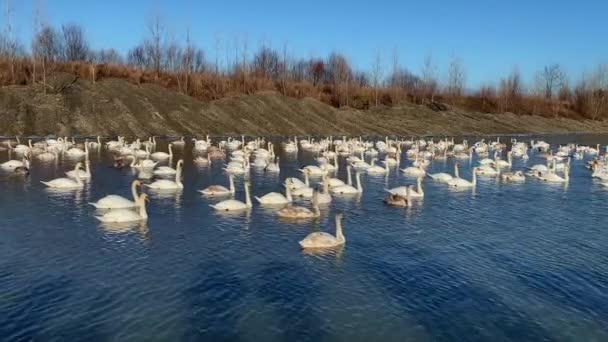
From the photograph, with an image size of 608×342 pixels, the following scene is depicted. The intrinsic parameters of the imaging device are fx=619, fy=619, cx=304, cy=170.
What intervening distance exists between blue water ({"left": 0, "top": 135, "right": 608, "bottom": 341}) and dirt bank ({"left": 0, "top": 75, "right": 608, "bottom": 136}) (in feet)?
131

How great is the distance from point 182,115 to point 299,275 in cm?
5969

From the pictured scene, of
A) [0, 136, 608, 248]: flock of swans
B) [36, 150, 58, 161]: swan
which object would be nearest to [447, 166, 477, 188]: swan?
[0, 136, 608, 248]: flock of swans

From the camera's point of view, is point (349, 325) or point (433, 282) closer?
point (349, 325)

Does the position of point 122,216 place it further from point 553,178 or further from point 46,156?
point 553,178

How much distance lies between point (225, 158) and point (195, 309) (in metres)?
32.1

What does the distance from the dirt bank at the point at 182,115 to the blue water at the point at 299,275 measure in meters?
39.9

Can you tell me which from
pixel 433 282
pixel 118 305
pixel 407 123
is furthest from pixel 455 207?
pixel 407 123

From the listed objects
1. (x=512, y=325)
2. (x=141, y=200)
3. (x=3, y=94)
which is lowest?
(x=512, y=325)

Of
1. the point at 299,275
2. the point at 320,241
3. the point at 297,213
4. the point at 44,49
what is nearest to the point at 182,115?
the point at 44,49

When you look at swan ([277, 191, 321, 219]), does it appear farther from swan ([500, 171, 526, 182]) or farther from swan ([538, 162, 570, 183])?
swan ([538, 162, 570, 183])

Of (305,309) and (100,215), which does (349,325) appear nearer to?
(305,309)

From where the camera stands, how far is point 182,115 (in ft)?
239

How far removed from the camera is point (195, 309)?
13156mm

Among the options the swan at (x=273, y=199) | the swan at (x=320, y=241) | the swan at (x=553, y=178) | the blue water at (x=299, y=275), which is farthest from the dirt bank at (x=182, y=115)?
the swan at (x=320, y=241)
